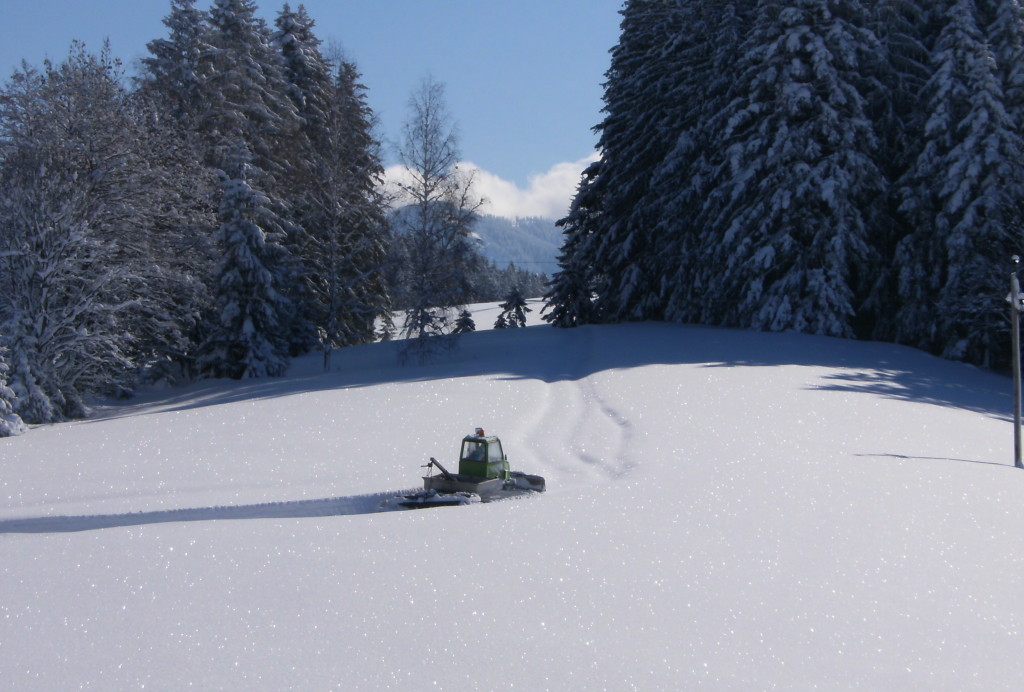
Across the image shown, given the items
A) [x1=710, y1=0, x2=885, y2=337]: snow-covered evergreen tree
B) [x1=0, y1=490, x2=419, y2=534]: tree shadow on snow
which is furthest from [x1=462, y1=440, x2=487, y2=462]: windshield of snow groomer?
[x1=710, y1=0, x2=885, y2=337]: snow-covered evergreen tree

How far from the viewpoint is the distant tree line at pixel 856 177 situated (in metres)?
27.6

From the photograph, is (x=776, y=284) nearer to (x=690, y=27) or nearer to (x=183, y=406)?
(x=690, y=27)

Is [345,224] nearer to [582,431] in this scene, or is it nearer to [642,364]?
[642,364]

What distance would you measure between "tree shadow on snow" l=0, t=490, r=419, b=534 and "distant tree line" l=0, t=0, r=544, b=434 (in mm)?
7520

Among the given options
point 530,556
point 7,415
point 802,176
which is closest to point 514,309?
point 802,176

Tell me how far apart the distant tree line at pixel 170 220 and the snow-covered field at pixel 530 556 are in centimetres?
374

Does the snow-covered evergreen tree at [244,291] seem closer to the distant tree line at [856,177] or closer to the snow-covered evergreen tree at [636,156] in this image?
the snow-covered evergreen tree at [636,156]

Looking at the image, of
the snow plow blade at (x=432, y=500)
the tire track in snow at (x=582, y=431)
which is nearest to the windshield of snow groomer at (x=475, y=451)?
the snow plow blade at (x=432, y=500)

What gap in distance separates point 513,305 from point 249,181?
955 inches

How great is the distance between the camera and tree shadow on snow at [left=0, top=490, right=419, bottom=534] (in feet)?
33.6

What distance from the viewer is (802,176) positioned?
28.9 m

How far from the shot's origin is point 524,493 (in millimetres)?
11898

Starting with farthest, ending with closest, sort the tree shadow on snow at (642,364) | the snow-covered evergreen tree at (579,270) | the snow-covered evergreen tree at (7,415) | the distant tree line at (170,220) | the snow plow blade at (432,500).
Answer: the snow-covered evergreen tree at (579,270) → the tree shadow on snow at (642,364) → the distant tree line at (170,220) → the snow-covered evergreen tree at (7,415) → the snow plow blade at (432,500)

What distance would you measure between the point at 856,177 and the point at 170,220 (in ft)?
73.5
